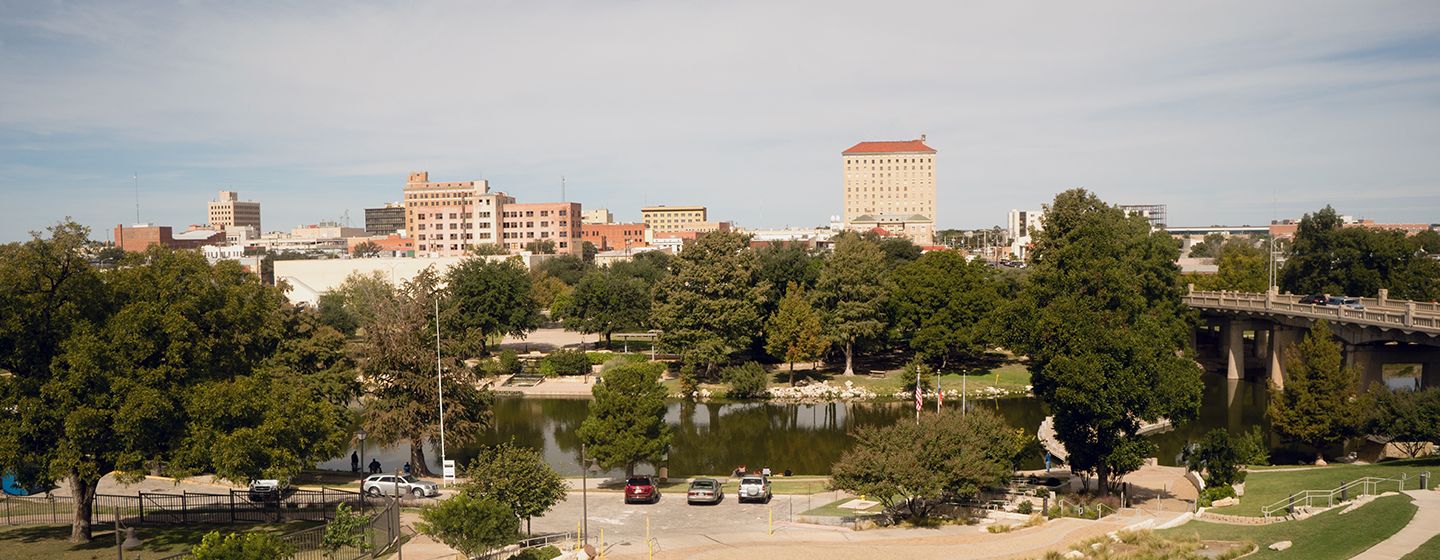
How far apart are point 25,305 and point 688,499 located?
22520mm

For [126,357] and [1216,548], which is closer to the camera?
[1216,548]

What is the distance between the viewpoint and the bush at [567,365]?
273 feet

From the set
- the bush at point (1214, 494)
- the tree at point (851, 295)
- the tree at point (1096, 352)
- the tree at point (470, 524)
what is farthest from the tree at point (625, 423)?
the tree at point (851, 295)

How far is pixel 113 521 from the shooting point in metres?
32.9

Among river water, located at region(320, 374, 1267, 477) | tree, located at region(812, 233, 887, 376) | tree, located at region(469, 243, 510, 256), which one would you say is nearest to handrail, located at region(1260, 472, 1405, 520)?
river water, located at region(320, 374, 1267, 477)

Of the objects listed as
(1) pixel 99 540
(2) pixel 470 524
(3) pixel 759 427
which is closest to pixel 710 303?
(3) pixel 759 427

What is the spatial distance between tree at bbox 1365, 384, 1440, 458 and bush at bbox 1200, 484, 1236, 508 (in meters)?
12.9

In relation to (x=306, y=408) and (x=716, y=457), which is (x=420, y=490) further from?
(x=716, y=457)

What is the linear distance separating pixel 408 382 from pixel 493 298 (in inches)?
1674

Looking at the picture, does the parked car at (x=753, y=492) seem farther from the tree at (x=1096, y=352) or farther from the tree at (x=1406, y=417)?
the tree at (x=1406, y=417)

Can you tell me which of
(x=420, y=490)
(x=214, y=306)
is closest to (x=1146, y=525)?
(x=420, y=490)

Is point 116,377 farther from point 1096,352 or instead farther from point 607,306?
point 607,306

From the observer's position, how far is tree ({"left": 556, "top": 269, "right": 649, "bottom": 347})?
297 ft

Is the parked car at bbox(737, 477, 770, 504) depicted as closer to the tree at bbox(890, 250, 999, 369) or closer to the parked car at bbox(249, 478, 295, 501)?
the parked car at bbox(249, 478, 295, 501)
